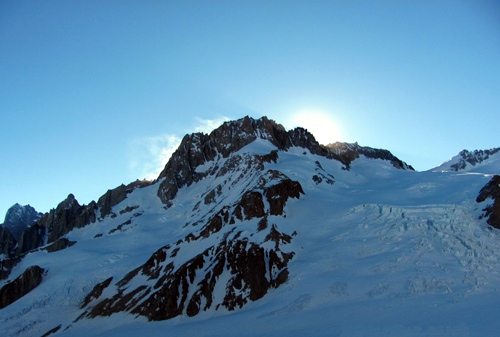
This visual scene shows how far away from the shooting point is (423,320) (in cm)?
4097

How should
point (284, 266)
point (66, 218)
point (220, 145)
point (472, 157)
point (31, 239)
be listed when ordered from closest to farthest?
1. point (284, 266)
2. point (31, 239)
3. point (66, 218)
4. point (220, 145)
5. point (472, 157)

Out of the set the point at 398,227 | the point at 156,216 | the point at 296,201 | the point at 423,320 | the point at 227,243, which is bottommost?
the point at 423,320

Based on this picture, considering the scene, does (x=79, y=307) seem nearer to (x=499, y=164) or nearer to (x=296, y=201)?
(x=296, y=201)

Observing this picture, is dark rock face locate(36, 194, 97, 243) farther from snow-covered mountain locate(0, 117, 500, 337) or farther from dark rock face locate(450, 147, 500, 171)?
dark rock face locate(450, 147, 500, 171)

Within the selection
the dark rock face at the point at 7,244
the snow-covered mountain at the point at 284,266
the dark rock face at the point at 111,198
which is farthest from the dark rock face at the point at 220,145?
the dark rock face at the point at 7,244

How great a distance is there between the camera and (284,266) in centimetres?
6544

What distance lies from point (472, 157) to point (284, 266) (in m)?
165

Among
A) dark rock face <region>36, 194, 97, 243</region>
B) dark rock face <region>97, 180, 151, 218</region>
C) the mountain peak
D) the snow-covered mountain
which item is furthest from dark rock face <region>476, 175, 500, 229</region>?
dark rock face <region>36, 194, 97, 243</region>

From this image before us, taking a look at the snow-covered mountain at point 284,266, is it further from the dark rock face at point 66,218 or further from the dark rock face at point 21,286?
the dark rock face at point 66,218

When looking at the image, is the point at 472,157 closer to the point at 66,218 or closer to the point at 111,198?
the point at 111,198

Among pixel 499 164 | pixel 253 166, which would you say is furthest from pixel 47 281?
pixel 499 164

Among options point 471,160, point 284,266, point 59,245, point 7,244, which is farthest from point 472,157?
point 7,244

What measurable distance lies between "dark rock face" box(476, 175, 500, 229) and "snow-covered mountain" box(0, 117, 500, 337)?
24cm

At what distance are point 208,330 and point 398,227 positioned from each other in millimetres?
35628
